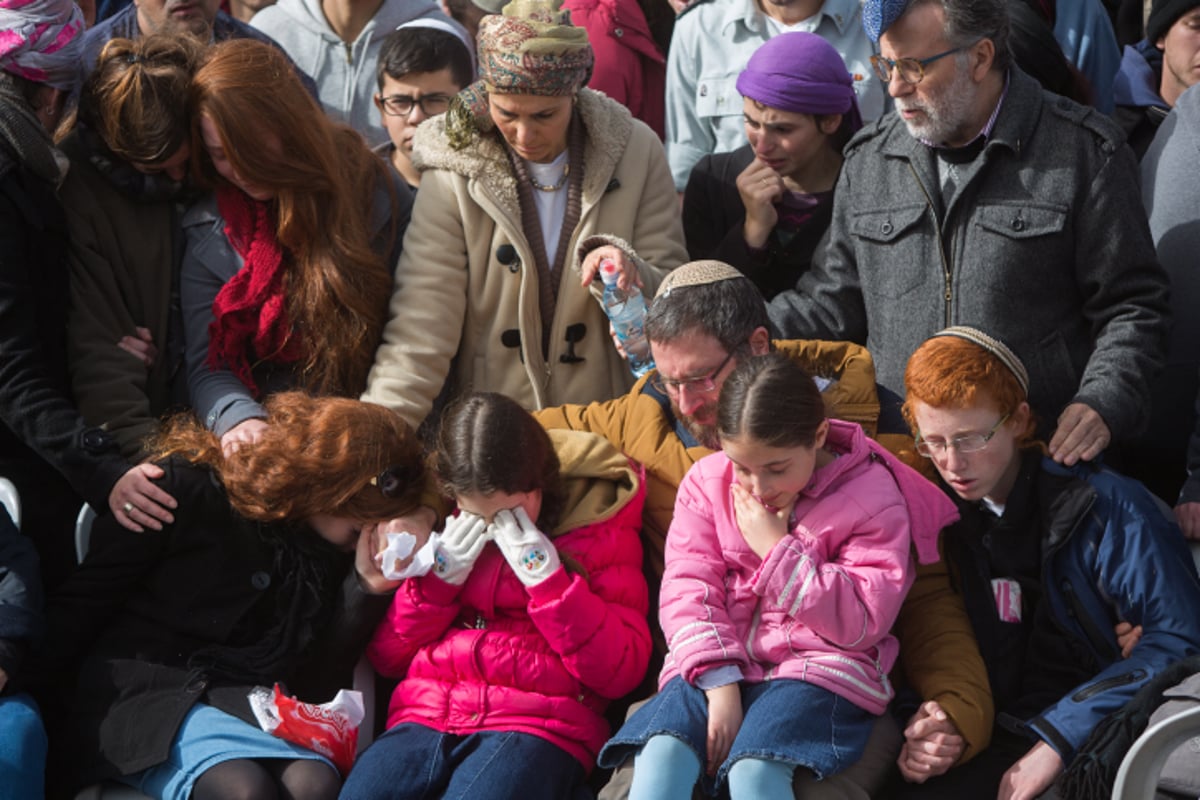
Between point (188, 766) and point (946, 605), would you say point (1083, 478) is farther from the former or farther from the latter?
point (188, 766)

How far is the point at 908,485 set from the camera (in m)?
3.74

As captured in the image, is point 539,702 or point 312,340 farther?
point 312,340

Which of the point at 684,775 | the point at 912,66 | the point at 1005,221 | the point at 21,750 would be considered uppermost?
the point at 912,66

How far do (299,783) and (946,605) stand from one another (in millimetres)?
1651

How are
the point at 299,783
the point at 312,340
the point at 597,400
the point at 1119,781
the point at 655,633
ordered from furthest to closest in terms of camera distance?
the point at 597,400
the point at 312,340
the point at 655,633
the point at 299,783
the point at 1119,781

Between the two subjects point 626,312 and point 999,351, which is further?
point 626,312

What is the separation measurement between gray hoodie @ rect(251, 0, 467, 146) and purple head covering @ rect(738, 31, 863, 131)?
143cm

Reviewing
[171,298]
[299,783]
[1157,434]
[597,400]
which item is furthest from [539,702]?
[1157,434]

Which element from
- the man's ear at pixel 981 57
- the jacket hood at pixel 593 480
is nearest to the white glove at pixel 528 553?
the jacket hood at pixel 593 480

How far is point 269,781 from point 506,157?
2015 mm

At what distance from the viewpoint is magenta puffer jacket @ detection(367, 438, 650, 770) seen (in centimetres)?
378

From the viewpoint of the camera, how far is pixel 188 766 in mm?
3701

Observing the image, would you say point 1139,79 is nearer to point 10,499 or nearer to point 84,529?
point 84,529

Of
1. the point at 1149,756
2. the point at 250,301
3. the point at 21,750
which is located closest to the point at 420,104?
the point at 250,301
